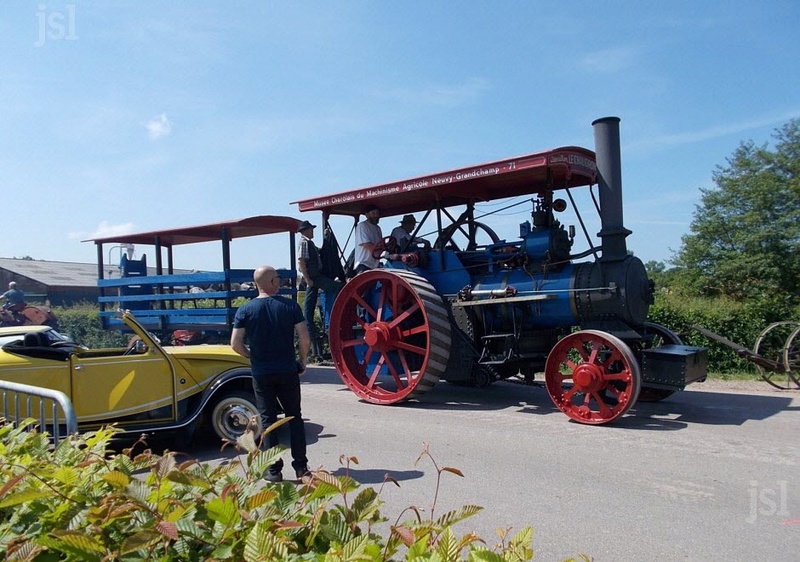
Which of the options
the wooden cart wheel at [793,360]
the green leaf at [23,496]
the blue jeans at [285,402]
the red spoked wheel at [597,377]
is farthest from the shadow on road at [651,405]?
the green leaf at [23,496]

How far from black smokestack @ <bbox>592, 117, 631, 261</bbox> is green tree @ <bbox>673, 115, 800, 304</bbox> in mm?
12944

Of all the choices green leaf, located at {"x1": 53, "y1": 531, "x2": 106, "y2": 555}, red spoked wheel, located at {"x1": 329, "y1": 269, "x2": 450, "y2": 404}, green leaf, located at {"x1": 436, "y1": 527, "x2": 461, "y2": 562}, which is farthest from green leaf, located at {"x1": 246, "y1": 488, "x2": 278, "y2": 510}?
red spoked wheel, located at {"x1": 329, "y1": 269, "x2": 450, "y2": 404}

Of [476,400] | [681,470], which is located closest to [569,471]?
[681,470]

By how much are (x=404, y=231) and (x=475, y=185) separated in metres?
1.22

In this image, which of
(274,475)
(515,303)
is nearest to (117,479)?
(274,475)

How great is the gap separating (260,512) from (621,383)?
236 inches

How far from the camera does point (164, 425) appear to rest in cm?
542

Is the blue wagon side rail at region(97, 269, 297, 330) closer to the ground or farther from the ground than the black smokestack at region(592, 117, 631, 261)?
closer to the ground

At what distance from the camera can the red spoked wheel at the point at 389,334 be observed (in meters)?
7.45

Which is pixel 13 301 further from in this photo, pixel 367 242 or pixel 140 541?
pixel 140 541

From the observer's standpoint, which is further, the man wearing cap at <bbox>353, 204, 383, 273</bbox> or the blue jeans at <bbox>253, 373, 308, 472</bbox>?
the man wearing cap at <bbox>353, 204, 383, 273</bbox>

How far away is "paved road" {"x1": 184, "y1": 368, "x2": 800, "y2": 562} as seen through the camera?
3586mm

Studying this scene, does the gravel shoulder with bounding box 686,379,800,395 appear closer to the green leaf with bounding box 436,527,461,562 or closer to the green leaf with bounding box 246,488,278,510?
the green leaf with bounding box 436,527,461,562

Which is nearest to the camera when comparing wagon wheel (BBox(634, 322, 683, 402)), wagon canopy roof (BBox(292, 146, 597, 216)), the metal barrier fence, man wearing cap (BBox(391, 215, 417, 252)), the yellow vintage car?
the metal barrier fence
